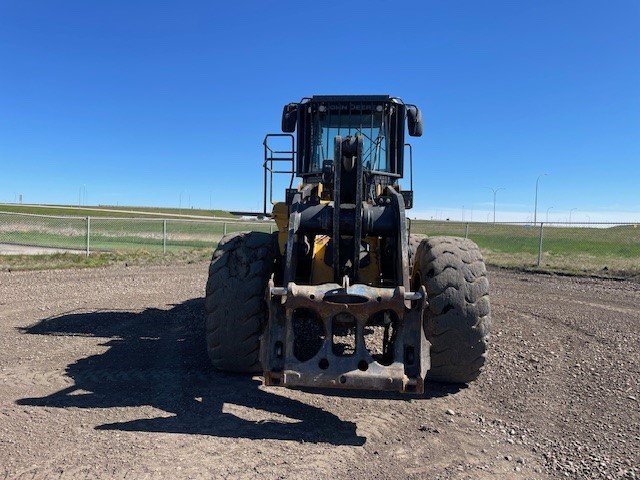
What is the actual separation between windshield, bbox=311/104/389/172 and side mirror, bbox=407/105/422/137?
1.03ft

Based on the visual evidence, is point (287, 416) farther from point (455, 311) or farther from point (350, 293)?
point (455, 311)

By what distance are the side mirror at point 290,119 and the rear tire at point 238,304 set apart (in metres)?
1.88

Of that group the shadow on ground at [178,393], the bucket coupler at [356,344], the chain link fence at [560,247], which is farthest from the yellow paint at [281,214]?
the chain link fence at [560,247]

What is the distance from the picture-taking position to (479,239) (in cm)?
2639

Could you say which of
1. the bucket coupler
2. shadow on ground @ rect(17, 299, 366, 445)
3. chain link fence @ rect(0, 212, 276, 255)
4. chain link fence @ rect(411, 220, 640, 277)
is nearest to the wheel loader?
the bucket coupler

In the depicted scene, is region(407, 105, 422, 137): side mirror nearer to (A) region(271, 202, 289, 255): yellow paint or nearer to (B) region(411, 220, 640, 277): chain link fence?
(A) region(271, 202, 289, 255): yellow paint

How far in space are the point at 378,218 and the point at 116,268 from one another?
12284 mm

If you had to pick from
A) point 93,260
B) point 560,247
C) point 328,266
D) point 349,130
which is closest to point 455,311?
point 328,266

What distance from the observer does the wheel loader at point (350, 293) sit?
381 cm

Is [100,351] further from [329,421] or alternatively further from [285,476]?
[285,476]

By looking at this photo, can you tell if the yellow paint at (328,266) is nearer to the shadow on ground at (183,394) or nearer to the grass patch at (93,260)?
the shadow on ground at (183,394)

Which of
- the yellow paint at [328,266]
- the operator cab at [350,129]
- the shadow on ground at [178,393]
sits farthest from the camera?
the operator cab at [350,129]

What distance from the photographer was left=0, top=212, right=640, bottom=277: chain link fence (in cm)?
1731

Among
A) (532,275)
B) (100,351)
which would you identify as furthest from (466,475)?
(532,275)
